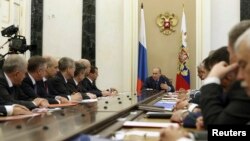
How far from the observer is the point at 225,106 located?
2.24 m

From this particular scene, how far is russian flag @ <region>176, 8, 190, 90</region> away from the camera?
35.2 ft

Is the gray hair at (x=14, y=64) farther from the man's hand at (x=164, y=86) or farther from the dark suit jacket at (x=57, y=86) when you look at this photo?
the man's hand at (x=164, y=86)

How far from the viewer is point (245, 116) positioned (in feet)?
6.42

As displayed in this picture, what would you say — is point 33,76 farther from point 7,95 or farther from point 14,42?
point 14,42

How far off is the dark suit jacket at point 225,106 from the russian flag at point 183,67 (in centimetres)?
844

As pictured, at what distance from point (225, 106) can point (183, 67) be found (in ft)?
28.2

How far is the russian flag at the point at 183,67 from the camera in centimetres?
1073

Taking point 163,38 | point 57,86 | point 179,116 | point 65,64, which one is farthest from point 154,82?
point 179,116

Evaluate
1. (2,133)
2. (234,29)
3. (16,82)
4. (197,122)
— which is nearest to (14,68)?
(16,82)

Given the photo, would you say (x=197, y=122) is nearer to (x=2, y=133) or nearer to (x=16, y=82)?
(x=2, y=133)

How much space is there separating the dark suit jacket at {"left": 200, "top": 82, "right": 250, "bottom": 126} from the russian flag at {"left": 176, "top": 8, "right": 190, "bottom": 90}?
8443 millimetres

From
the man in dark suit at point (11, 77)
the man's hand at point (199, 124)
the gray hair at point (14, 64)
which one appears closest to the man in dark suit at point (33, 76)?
the man in dark suit at point (11, 77)

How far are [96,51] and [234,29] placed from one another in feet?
30.3

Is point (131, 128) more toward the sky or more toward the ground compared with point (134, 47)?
more toward the ground
